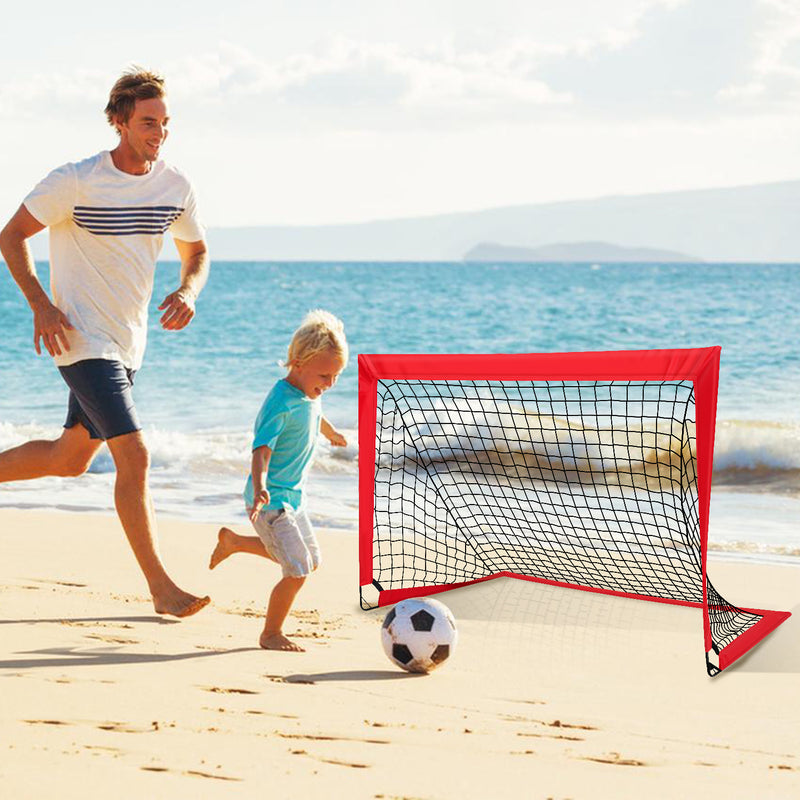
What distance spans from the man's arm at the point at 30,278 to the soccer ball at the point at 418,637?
1635mm

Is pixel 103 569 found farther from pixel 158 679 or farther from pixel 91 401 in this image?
pixel 158 679

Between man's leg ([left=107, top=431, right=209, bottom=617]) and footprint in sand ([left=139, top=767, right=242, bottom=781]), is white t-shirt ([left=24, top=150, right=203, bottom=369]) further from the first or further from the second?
footprint in sand ([left=139, top=767, right=242, bottom=781])

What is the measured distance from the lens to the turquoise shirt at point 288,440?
4.61 metres

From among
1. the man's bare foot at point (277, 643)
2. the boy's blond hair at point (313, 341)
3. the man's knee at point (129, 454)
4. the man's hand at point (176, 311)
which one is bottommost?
the man's bare foot at point (277, 643)

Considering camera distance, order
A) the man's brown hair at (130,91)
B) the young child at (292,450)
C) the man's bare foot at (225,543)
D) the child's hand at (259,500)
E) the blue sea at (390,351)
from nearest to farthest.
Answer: the child's hand at (259,500)
the young child at (292,450)
the man's brown hair at (130,91)
the man's bare foot at (225,543)
the blue sea at (390,351)

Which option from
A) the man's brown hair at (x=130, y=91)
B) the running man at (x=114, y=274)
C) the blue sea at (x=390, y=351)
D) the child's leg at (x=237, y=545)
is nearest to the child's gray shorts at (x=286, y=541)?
the child's leg at (x=237, y=545)

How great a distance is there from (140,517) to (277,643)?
73 cm

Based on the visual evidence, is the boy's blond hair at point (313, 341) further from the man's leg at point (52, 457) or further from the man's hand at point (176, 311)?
the man's leg at point (52, 457)

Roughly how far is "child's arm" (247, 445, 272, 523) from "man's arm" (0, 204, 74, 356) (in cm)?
87

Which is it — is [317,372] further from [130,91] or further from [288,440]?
[130,91]

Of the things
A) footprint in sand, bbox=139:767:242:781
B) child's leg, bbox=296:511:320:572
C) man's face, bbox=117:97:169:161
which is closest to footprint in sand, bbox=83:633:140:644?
child's leg, bbox=296:511:320:572

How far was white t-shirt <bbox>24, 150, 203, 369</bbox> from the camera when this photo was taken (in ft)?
15.3

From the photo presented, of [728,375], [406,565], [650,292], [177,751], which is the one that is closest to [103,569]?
[406,565]

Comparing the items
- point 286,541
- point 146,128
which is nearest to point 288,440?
point 286,541
